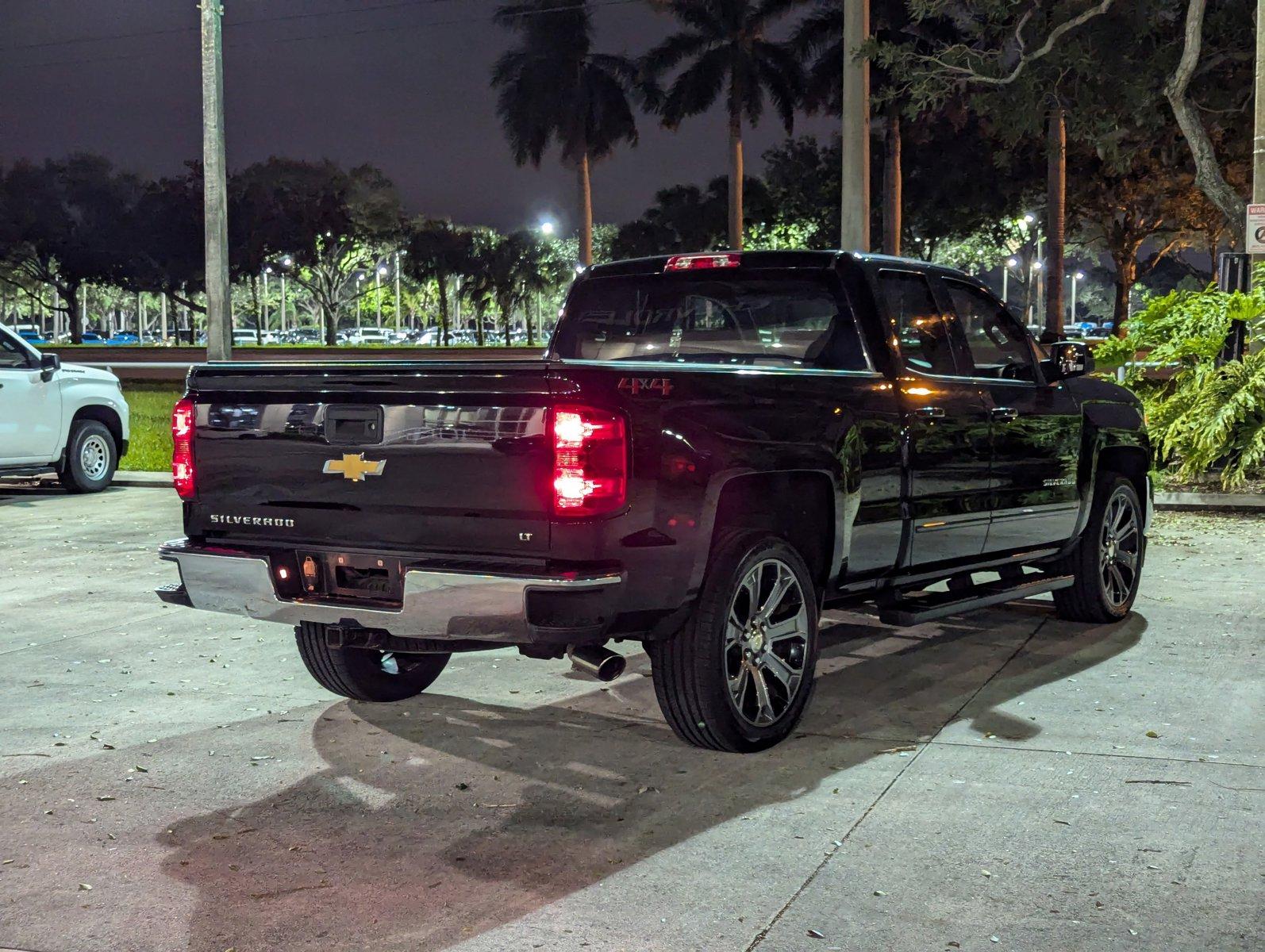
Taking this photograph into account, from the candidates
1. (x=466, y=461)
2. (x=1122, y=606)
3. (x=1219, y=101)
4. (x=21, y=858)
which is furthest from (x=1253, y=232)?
(x=1219, y=101)

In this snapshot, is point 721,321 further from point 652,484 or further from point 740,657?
point 652,484

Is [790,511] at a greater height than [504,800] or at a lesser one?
greater

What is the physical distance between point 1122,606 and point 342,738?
462 centimetres

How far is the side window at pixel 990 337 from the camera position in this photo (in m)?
7.77

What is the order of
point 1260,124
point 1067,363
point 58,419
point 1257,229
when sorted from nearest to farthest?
point 1067,363
point 58,419
point 1257,229
point 1260,124

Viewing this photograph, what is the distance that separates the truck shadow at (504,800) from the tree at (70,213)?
71596 mm

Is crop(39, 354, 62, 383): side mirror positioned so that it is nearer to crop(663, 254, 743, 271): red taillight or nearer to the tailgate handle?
crop(663, 254, 743, 271): red taillight

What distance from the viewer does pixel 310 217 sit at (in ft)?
231

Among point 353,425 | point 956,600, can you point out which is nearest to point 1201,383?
point 956,600

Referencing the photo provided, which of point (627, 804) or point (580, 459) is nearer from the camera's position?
point (580, 459)

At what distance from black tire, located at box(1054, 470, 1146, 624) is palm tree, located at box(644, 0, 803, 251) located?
132 feet

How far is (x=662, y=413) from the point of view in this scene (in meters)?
5.45

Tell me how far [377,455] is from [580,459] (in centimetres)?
81

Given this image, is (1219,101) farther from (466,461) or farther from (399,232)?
(399,232)
